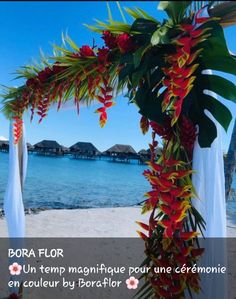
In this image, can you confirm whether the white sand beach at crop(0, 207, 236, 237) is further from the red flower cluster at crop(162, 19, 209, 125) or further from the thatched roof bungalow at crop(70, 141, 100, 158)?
the thatched roof bungalow at crop(70, 141, 100, 158)

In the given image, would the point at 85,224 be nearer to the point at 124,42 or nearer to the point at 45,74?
the point at 45,74

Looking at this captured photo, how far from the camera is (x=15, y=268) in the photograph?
297cm

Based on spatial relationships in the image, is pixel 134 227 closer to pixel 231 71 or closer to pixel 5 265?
pixel 5 265

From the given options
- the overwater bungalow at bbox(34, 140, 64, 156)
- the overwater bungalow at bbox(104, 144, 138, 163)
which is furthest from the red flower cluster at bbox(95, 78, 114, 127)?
the overwater bungalow at bbox(34, 140, 64, 156)

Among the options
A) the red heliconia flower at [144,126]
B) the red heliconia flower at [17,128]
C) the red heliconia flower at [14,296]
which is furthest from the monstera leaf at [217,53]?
the red heliconia flower at [14,296]

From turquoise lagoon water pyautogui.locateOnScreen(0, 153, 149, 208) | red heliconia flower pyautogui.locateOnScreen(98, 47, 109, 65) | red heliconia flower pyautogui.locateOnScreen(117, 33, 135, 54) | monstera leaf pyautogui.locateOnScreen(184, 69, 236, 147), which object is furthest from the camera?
turquoise lagoon water pyautogui.locateOnScreen(0, 153, 149, 208)

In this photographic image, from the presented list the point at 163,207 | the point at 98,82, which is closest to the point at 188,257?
the point at 163,207

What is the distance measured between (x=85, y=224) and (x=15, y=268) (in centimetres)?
404

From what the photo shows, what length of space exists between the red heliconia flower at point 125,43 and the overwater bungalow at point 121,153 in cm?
4787

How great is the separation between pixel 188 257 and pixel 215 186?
1.51 feet

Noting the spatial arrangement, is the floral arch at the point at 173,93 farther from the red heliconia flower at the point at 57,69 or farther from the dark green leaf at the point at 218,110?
the red heliconia flower at the point at 57,69

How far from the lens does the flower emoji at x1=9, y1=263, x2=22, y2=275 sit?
9.69 ft

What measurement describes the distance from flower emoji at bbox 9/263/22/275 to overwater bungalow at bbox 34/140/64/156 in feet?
172

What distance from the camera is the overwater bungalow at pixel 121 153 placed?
50.9m
